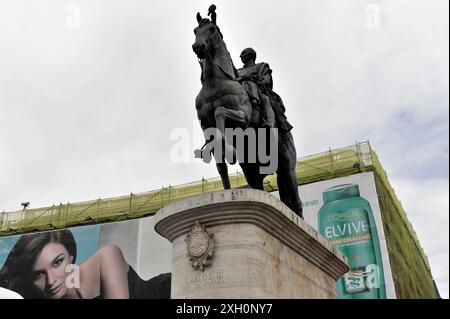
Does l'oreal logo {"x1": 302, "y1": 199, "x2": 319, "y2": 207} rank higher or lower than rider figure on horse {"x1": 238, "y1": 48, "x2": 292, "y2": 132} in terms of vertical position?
higher

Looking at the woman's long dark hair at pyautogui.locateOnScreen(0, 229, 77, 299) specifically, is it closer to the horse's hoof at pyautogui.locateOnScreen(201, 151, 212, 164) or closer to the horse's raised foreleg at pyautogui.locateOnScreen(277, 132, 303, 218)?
the horse's raised foreleg at pyautogui.locateOnScreen(277, 132, 303, 218)

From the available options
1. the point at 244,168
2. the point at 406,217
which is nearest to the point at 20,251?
the point at 406,217

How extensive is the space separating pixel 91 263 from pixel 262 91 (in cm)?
2798

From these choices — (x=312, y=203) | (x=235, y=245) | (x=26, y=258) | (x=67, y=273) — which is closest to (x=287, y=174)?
(x=235, y=245)

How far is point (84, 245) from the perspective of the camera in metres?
34.2

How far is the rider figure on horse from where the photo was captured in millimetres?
7895

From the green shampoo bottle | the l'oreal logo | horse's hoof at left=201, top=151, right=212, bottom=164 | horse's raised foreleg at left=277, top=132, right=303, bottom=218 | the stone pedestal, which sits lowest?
the stone pedestal

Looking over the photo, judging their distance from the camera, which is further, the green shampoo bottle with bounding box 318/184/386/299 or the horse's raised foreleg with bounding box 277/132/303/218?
the green shampoo bottle with bounding box 318/184/386/299

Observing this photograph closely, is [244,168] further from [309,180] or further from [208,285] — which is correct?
[309,180]

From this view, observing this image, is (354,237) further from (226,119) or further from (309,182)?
(226,119)

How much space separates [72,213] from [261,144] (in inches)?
1230

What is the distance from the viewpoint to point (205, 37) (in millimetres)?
7348

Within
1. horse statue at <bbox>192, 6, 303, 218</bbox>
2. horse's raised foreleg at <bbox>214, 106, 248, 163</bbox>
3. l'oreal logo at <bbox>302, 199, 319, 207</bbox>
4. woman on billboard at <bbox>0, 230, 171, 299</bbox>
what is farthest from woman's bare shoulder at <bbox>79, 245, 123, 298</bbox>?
horse's raised foreleg at <bbox>214, 106, 248, 163</bbox>

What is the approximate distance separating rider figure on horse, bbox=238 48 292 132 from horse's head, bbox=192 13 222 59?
68 cm
